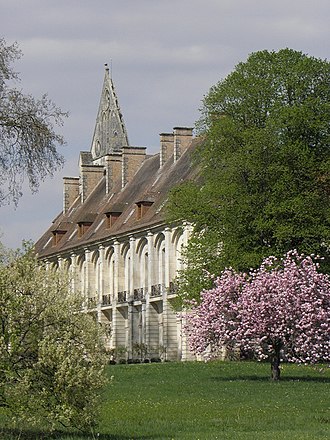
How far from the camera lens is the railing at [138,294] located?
74750 millimetres

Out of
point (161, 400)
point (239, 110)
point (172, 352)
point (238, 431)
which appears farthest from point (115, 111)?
point (238, 431)

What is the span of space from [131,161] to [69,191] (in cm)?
1323

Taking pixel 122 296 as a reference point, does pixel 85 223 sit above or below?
above

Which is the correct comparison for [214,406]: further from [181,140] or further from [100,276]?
[100,276]

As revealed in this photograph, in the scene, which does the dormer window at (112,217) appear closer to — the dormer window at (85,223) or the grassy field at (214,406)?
the dormer window at (85,223)

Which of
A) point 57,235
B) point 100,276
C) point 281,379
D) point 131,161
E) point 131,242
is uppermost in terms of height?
point 131,161

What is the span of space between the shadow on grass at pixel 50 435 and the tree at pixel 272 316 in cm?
1840

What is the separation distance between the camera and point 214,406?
28.4 m

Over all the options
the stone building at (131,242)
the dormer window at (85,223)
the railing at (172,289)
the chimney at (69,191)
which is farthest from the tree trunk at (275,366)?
the chimney at (69,191)

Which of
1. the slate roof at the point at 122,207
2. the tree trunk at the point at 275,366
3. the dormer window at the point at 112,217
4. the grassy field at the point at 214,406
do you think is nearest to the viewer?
the grassy field at the point at 214,406

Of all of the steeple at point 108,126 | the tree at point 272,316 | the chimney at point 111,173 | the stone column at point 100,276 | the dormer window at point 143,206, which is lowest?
the tree at point 272,316

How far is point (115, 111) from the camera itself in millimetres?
113500

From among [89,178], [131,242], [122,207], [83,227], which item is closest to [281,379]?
[131,242]

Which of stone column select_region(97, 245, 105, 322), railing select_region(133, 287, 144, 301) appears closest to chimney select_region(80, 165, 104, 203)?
stone column select_region(97, 245, 105, 322)
